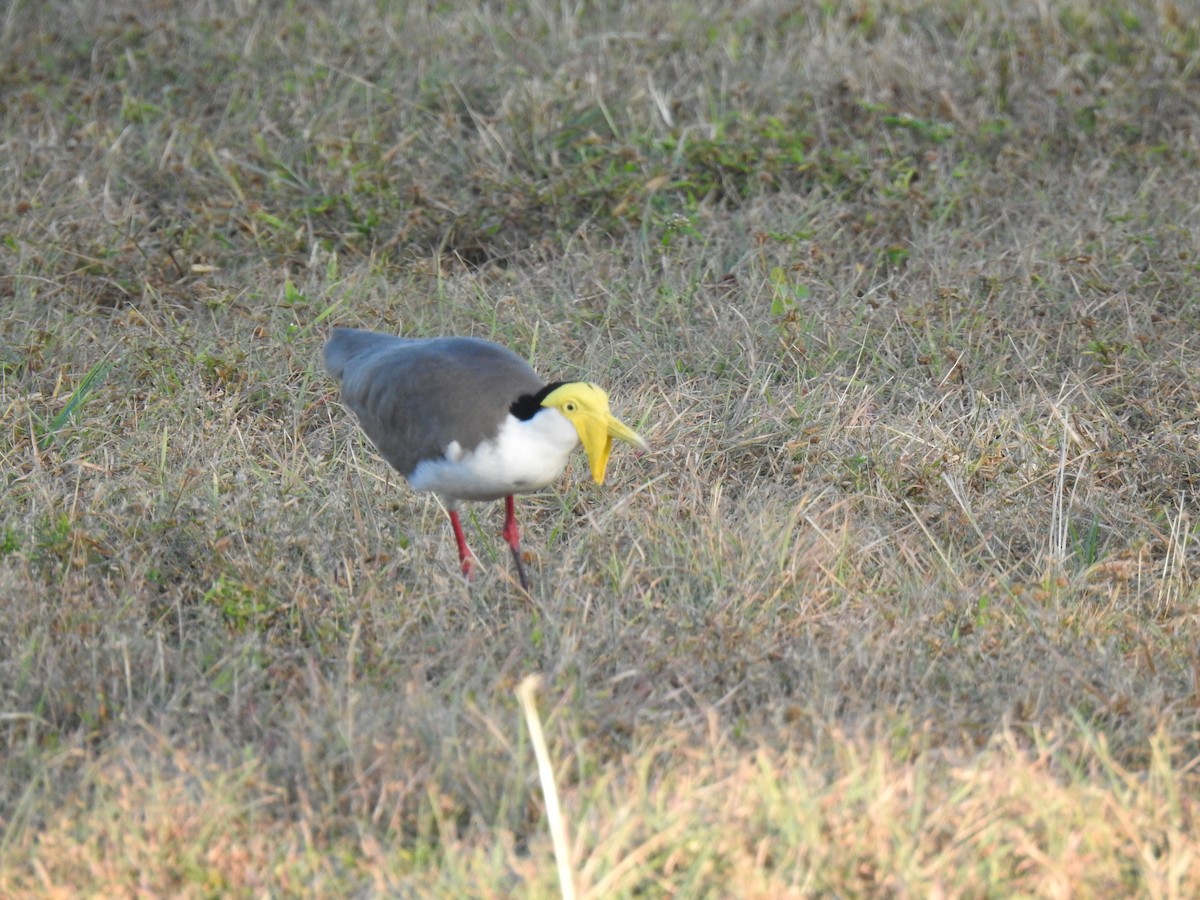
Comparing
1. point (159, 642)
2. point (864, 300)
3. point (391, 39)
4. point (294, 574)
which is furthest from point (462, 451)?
point (391, 39)

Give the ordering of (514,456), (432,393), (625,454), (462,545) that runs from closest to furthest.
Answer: (514,456), (432,393), (462,545), (625,454)

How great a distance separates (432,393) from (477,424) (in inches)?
6.2

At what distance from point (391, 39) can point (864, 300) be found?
2729mm

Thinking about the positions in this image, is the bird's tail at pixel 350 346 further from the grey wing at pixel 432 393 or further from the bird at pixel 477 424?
the bird at pixel 477 424

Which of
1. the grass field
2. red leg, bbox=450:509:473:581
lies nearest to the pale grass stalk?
the grass field

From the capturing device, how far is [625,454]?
427 centimetres

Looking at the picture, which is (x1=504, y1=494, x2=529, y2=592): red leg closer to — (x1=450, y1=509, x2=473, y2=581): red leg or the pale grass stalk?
(x1=450, y1=509, x2=473, y2=581): red leg

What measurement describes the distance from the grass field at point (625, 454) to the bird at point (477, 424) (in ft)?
0.85

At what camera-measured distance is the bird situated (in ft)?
11.2

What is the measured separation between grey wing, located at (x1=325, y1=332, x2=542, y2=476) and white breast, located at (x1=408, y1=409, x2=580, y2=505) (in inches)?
1.1

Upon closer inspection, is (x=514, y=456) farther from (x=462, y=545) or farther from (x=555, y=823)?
(x=555, y=823)

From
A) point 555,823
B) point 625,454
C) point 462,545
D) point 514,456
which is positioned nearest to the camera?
point 555,823

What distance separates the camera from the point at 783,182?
19.0 feet

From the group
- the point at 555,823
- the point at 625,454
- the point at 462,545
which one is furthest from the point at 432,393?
the point at 555,823
